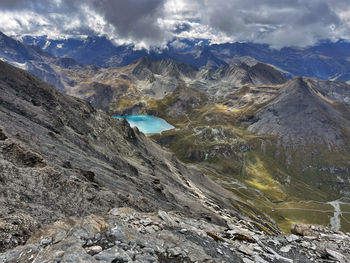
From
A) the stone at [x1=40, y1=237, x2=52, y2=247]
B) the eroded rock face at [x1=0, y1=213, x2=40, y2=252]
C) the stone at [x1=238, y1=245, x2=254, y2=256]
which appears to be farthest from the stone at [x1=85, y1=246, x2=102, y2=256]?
the stone at [x1=238, y1=245, x2=254, y2=256]

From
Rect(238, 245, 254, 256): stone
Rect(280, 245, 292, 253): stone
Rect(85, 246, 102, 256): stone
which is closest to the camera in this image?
Rect(85, 246, 102, 256): stone

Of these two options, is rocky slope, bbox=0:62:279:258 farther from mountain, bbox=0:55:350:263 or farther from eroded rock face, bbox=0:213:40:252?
mountain, bbox=0:55:350:263

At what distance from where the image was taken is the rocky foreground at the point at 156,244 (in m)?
14.6

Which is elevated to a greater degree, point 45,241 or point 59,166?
point 59,166

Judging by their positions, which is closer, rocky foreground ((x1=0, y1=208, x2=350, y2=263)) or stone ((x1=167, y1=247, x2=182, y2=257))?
rocky foreground ((x1=0, y1=208, x2=350, y2=263))

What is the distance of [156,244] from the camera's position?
59.9ft

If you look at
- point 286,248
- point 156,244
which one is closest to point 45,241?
point 156,244

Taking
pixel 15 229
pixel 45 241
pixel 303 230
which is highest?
pixel 303 230

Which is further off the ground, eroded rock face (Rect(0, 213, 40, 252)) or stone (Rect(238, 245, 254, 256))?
stone (Rect(238, 245, 254, 256))

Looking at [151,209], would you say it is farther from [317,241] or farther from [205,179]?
[205,179]

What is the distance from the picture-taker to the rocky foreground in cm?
1460

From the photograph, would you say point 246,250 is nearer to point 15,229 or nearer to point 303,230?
point 303,230

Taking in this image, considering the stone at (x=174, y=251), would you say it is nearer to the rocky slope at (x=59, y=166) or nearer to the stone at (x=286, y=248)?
the rocky slope at (x=59, y=166)

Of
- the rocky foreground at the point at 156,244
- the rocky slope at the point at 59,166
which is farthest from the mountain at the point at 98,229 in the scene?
the rocky slope at the point at 59,166
